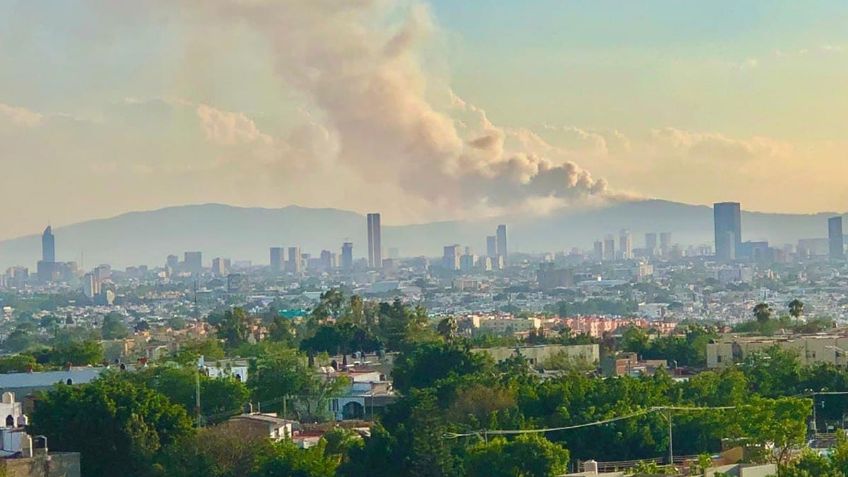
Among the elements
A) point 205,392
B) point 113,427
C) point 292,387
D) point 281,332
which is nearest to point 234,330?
point 281,332

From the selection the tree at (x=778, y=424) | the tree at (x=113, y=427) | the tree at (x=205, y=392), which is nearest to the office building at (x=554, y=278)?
the tree at (x=205, y=392)

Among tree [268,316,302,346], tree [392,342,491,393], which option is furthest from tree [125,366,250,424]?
tree [268,316,302,346]

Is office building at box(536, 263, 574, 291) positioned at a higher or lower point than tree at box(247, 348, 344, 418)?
higher

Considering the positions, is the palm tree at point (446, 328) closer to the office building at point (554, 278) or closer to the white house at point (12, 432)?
the white house at point (12, 432)

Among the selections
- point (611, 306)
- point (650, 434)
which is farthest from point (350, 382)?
point (611, 306)

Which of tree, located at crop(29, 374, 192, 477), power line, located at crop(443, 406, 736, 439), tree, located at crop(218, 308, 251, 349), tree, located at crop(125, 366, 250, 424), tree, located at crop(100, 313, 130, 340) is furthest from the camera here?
tree, located at crop(100, 313, 130, 340)

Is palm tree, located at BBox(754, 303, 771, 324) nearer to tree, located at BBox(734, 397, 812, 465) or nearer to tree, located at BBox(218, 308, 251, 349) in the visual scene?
tree, located at BBox(218, 308, 251, 349)

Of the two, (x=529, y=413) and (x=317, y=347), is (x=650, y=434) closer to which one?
(x=529, y=413)

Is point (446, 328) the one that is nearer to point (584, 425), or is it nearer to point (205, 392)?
point (205, 392)
